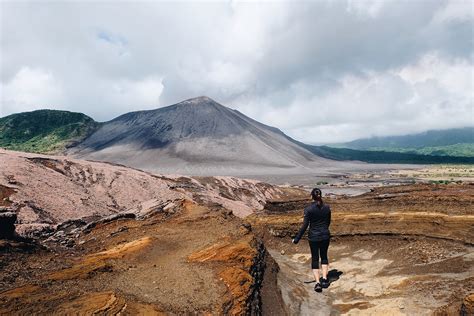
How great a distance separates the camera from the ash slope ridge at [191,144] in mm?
131250

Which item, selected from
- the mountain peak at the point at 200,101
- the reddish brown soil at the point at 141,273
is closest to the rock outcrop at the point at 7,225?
the reddish brown soil at the point at 141,273

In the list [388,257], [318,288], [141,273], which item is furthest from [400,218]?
[141,273]

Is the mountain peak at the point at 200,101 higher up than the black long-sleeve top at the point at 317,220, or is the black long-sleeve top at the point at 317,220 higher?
the mountain peak at the point at 200,101

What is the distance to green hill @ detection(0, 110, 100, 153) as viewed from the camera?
6122 inches

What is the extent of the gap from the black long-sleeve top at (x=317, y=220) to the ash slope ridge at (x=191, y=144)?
105m

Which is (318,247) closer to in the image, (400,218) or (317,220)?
(317,220)

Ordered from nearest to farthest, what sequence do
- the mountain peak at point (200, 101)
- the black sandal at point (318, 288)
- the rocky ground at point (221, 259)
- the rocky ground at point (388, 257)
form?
the rocky ground at point (221, 259) < the rocky ground at point (388, 257) < the black sandal at point (318, 288) < the mountain peak at point (200, 101)

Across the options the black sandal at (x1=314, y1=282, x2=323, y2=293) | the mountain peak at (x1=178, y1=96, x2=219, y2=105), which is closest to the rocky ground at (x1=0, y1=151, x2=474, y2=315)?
the black sandal at (x1=314, y1=282, x2=323, y2=293)

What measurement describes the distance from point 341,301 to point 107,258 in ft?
21.6

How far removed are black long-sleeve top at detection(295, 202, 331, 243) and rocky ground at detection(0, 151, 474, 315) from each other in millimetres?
1693

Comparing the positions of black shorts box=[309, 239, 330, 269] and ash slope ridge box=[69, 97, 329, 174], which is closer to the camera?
black shorts box=[309, 239, 330, 269]

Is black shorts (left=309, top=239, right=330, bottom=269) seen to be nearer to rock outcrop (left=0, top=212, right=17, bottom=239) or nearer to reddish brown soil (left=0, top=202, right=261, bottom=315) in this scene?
reddish brown soil (left=0, top=202, right=261, bottom=315)

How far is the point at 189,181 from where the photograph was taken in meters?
40.3

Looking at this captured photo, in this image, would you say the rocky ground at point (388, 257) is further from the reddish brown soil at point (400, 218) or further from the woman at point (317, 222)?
the woman at point (317, 222)
